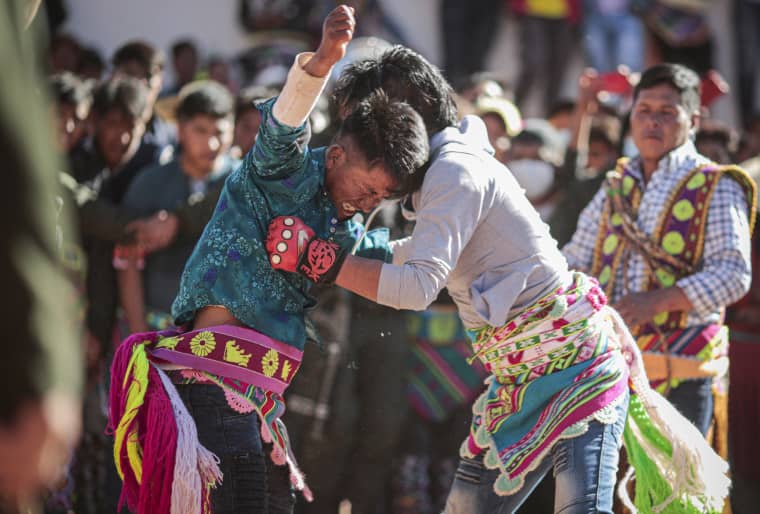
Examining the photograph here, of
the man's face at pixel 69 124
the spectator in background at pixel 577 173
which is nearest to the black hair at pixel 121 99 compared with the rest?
the man's face at pixel 69 124

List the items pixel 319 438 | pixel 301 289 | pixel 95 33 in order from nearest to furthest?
pixel 301 289 → pixel 319 438 → pixel 95 33

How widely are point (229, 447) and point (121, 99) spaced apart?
125 inches

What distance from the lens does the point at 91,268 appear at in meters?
5.67

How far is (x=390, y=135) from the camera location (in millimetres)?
3102

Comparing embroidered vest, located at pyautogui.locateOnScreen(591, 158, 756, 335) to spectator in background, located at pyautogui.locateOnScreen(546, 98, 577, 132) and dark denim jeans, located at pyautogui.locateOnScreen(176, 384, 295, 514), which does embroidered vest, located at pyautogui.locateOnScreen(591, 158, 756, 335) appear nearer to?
dark denim jeans, located at pyautogui.locateOnScreen(176, 384, 295, 514)

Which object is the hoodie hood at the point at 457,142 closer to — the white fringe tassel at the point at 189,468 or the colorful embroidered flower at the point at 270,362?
the colorful embroidered flower at the point at 270,362

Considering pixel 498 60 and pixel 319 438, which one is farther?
pixel 498 60

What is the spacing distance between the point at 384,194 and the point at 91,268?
2.91 meters

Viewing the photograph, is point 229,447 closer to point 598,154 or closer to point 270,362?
point 270,362

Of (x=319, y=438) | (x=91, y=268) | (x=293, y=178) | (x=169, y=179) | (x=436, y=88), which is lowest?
(x=319, y=438)

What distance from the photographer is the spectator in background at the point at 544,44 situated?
12477 mm

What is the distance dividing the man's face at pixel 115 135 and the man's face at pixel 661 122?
2.83m

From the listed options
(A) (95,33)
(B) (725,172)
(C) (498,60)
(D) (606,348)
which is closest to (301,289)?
(D) (606,348)

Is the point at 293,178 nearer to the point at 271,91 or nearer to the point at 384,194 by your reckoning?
the point at 384,194
